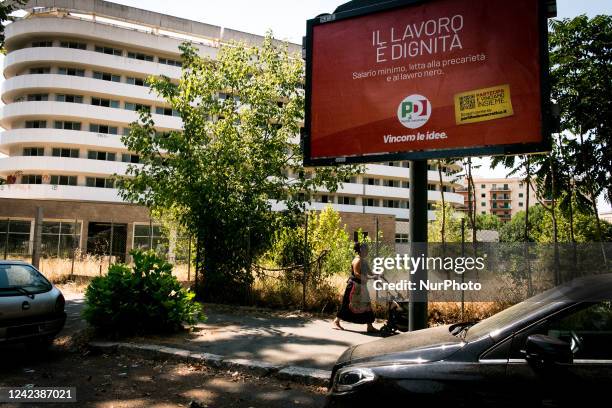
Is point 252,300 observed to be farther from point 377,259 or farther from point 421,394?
point 421,394

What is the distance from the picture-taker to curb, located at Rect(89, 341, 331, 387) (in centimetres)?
571

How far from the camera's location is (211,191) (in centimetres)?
1188

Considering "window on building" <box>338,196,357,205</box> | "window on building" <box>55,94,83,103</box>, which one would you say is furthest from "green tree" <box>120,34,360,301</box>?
"window on building" <box>338,196,357,205</box>

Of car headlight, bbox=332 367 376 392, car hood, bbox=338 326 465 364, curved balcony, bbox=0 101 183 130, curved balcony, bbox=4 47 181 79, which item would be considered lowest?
car headlight, bbox=332 367 376 392

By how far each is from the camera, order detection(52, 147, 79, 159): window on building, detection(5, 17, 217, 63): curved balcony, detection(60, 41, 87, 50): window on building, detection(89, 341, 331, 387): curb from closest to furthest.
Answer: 1. detection(89, 341, 331, 387): curb
2. detection(5, 17, 217, 63): curved balcony
3. detection(52, 147, 79, 159): window on building
4. detection(60, 41, 87, 50): window on building

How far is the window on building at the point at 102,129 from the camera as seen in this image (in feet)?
140

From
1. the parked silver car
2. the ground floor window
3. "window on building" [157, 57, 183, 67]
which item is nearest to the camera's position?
the parked silver car

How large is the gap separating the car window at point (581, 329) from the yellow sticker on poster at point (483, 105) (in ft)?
10.6

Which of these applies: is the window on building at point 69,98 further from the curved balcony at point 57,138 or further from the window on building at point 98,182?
the window on building at point 98,182

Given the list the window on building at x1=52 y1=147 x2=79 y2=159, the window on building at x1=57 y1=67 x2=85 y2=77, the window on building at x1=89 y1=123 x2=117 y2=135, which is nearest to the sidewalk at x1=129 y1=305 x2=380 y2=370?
the window on building at x1=52 y1=147 x2=79 y2=159

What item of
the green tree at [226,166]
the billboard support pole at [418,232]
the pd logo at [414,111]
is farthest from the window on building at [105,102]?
the billboard support pole at [418,232]

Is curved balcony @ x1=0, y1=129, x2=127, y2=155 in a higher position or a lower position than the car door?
higher

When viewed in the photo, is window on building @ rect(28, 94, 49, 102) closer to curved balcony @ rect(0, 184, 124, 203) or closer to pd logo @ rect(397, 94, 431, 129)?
curved balcony @ rect(0, 184, 124, 203)

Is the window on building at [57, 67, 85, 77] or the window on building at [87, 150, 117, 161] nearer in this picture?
the window on building at [57, 67, 85, 77]
